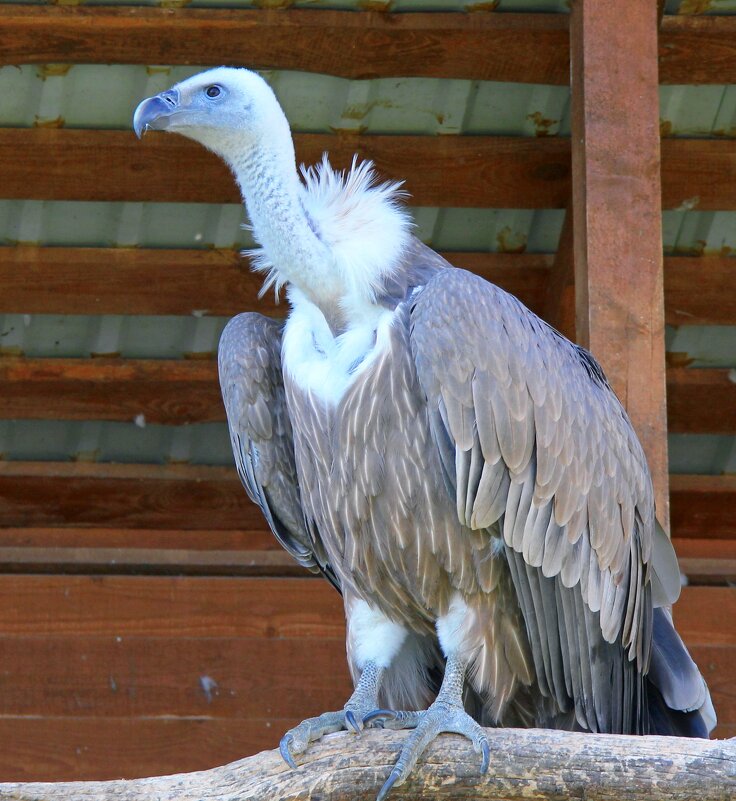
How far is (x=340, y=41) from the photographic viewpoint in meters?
6.14

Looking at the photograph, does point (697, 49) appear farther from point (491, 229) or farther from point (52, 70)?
point (52, 70)

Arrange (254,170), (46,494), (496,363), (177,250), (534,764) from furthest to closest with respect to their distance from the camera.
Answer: (46,494) → (177,250) → (254,170) → (496,363) → (534,764)

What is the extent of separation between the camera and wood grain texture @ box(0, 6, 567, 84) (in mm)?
6004

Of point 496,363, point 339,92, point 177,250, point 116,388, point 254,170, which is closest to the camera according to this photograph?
point 496,363

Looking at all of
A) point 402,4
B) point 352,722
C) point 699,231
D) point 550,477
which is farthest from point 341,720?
point 699,231

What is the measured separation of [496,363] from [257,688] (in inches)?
127

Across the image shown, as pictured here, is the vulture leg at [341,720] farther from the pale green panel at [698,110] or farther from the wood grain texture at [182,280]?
the pale green panel at [698,110]

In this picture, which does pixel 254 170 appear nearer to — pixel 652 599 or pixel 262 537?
pixel 652 599

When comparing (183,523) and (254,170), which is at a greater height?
(254,170)

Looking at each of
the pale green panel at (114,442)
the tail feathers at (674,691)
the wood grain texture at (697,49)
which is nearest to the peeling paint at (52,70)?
the pale green panel at (114,442)

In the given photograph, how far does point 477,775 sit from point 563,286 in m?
3.20

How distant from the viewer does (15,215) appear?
22.6 feet

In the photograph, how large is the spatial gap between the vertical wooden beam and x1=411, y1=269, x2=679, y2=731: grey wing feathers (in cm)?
18

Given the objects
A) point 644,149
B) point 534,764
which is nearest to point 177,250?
point 644,149
